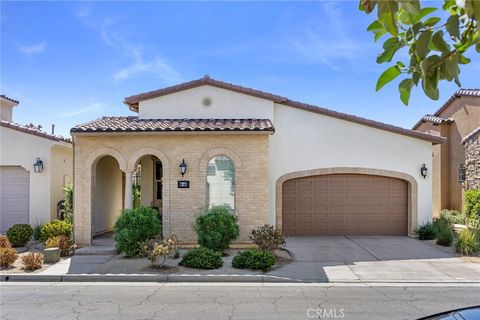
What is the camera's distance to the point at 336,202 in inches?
642

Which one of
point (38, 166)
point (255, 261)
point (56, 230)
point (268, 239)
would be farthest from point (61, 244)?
point (268, 239)

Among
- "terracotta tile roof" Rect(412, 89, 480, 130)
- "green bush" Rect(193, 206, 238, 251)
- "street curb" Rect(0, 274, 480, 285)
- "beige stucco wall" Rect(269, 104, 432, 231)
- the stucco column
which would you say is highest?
"terracotta tile roof" Rect(412, 89, 480, 130)

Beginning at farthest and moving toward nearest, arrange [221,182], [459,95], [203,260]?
[459,95] < [221,182] < [203,260]

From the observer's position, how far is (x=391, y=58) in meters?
2.05

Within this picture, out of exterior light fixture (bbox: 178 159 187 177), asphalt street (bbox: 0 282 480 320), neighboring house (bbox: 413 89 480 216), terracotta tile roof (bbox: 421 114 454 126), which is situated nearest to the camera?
asphalt street (bbox: 0 282 480 320)

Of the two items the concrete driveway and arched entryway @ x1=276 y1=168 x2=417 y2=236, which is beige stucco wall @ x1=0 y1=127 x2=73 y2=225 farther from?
the concrete driveway

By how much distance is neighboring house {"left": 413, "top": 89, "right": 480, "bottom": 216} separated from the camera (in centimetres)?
2127

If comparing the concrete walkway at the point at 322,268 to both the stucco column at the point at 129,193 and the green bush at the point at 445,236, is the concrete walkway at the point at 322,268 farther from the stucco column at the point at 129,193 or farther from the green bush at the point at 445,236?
the stucco column at the point at 129,193

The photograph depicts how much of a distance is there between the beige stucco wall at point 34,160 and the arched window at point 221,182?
6.91 metres

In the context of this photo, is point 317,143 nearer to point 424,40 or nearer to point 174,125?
point 174,125

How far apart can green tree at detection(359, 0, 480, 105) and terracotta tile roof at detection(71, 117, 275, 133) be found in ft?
37.9

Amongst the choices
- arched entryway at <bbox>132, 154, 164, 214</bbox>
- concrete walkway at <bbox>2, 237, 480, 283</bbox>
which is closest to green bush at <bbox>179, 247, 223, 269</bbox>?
concrete walkway at <bbox>2, 237, 480, 283</bbox>

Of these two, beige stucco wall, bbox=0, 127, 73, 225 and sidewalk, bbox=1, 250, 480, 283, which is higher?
beige stucco wall, bbox=0, 127, 73, 225

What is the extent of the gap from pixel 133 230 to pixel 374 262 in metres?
7.20
